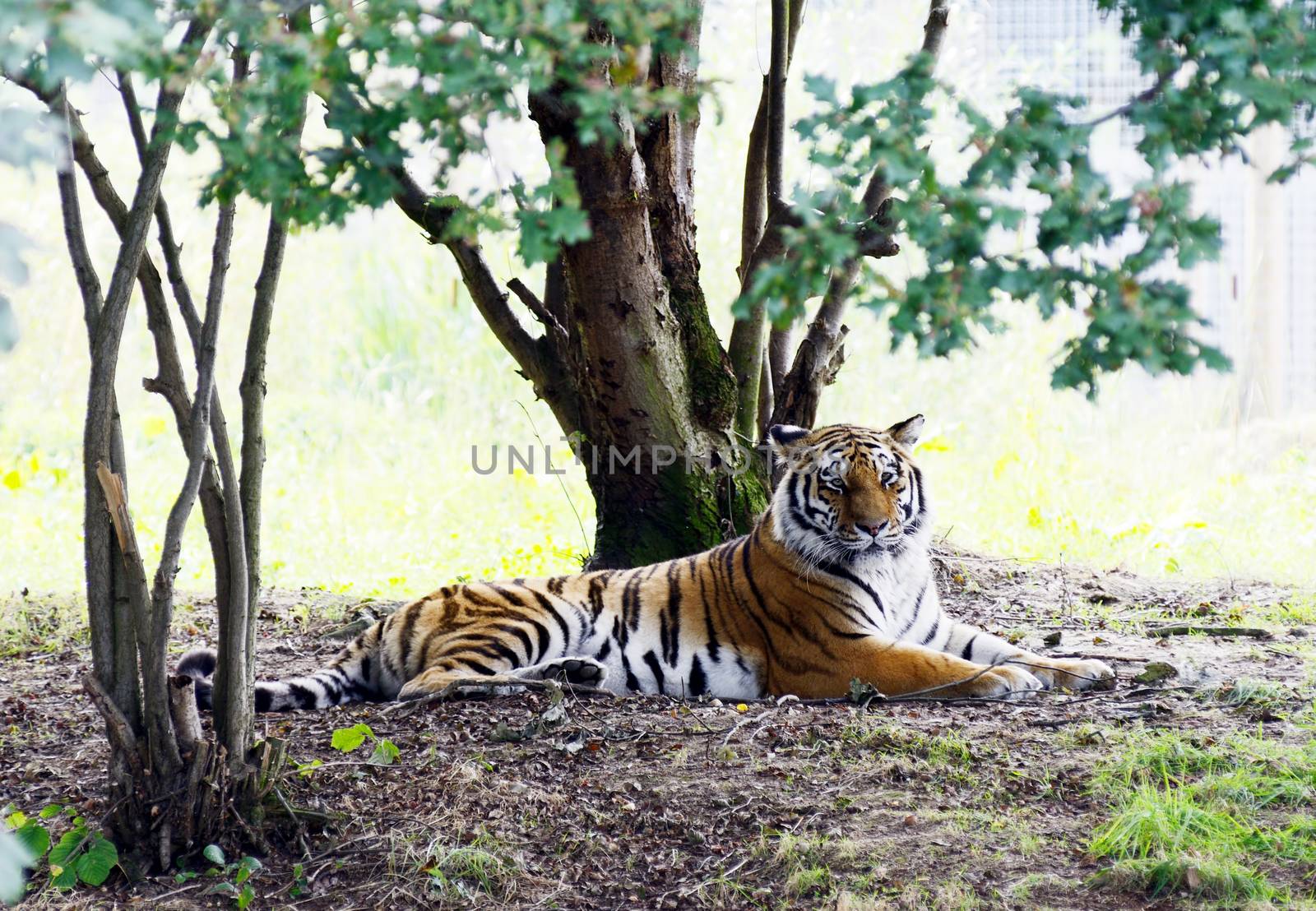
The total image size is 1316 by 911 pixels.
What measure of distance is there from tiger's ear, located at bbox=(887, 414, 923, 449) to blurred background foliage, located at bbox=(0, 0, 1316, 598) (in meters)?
2.08

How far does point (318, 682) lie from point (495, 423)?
554cm

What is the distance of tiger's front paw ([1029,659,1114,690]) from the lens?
3.86 metres

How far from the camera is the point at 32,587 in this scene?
5.98m

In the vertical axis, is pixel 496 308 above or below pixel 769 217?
below

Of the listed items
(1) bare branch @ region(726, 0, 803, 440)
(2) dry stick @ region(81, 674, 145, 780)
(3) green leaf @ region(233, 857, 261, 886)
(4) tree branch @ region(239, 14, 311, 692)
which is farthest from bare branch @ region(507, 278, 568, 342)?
(3) green leaf @ region(233, 857, 261, 886)

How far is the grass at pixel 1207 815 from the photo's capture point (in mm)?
2529

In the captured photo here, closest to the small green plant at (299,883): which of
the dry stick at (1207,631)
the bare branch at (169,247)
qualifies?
the bare branch at (169,247)

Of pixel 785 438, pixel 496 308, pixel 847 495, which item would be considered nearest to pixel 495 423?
pixel 496 308

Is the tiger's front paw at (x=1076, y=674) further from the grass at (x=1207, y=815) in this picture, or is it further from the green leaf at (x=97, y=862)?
the green leaf at (x=97, y=862)

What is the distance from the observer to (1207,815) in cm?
272

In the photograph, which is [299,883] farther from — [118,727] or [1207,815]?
[1207,815]

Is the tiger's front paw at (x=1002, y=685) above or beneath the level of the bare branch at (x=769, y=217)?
beneath

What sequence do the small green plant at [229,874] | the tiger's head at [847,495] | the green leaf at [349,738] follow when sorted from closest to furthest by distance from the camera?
the small green plant at [229,874] → the green leaf at [349,738] → the tiger's head at [847,495]

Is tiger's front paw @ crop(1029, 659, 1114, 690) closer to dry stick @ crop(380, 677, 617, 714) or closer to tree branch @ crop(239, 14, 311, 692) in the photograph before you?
dry stick @ crop(380, 677, 617, 714)
